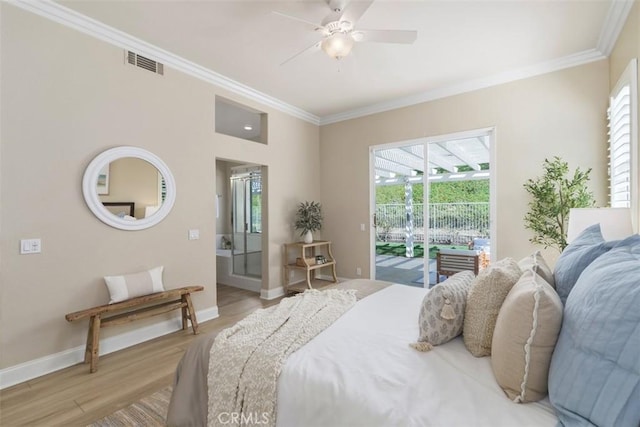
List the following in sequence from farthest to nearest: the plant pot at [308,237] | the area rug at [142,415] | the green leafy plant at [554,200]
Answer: the plant pot at [308,237], the green leafy plant at [554,200], the area rug at [142,415]

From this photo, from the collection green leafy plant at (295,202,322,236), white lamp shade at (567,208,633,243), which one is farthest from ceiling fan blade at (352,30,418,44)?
green leafy plant at (295,202,322,236)

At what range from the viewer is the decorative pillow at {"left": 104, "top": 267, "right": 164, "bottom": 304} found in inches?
102

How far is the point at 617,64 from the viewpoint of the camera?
272cm

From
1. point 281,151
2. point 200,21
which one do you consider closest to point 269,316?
point 200,21

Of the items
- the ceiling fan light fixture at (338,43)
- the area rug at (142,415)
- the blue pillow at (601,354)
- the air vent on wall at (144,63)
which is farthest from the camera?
the air vent on wall at (144,63)

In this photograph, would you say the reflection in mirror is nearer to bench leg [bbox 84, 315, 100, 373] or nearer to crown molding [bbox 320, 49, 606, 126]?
bench leg [bbox 84, 315, 100, 373]

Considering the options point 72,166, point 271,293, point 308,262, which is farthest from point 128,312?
point 308,262

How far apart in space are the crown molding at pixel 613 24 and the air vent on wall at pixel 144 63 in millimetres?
4096

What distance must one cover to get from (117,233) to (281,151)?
2514mm

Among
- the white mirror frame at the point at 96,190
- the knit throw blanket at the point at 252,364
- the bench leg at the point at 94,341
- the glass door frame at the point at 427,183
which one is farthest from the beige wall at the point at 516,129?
the bench leg at the point at 94,341

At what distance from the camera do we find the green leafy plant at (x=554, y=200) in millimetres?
3094

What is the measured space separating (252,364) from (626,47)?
367cm

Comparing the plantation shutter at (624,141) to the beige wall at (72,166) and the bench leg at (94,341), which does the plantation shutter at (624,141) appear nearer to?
the beige wall at (72,166)

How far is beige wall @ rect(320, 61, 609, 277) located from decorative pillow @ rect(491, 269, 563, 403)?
3.01m
